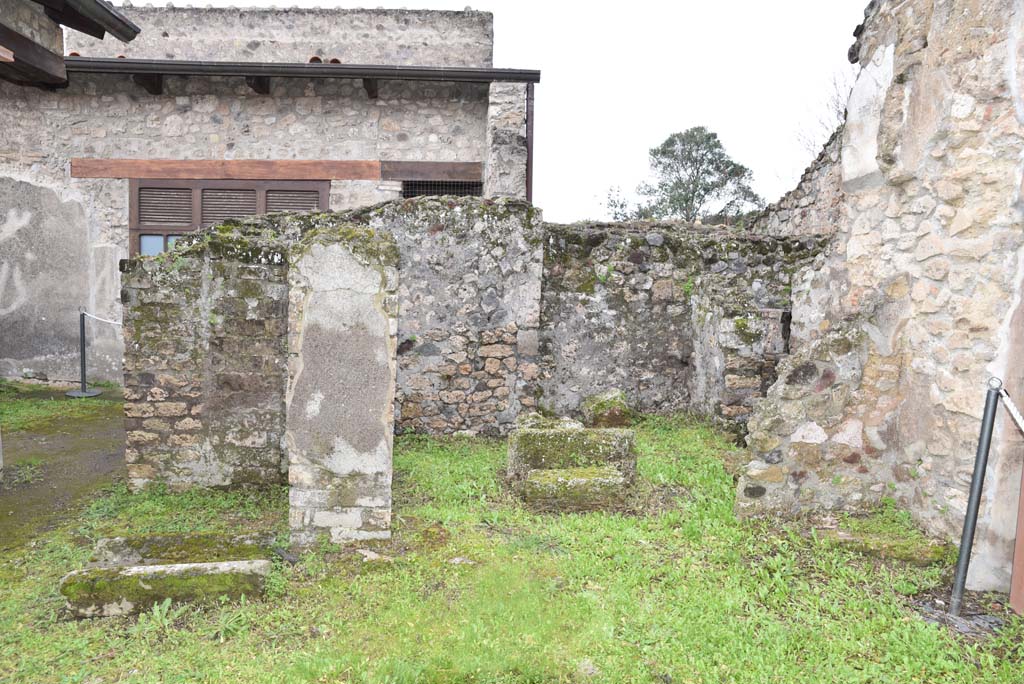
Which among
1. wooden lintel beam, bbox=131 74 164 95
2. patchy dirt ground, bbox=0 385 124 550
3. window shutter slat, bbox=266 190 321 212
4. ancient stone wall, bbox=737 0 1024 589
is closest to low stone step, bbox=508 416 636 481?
ancient stone wall, bbox=737 0 1024 589

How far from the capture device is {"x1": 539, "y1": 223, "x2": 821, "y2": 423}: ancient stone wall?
7305 mm

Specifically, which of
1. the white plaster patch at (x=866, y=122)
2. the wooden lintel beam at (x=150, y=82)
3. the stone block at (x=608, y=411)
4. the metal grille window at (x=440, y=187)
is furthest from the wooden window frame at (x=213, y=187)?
the white plaster patch at (x=866, y=122)

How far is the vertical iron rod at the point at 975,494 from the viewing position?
3162mm

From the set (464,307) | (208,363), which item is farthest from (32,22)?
(464,307)

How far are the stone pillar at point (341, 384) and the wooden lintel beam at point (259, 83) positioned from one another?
770 centimetres

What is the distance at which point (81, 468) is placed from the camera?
633cm

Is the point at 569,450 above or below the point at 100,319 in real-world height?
below

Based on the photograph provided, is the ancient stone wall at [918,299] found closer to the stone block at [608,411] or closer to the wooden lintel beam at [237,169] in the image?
the stone block at [608,411]

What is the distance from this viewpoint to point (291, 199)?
10.6 m

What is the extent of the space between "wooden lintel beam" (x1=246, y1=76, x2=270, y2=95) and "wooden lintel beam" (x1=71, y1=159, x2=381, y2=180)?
1107 millimetres

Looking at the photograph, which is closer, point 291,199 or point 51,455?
point 51,455

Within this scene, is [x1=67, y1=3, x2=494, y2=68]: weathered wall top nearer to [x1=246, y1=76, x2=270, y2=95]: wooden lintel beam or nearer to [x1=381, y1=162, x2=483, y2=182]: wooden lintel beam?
[x1=246, y1=76, x2=270, y2=95]: wooden lintel beam

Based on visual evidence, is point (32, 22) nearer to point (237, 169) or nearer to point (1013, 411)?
point (237, 169)

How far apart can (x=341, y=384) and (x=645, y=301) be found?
4.37 m
